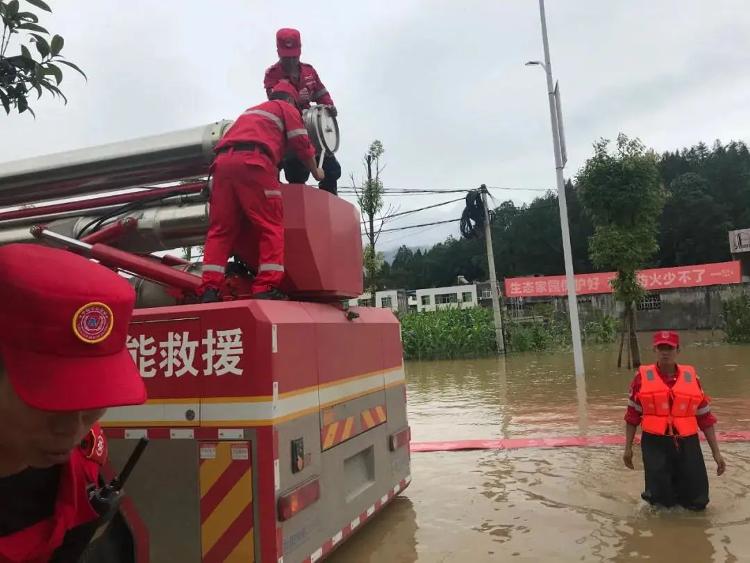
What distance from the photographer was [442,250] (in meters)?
72.9

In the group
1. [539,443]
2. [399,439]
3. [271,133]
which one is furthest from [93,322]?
[539,443]

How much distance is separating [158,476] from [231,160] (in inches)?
74.9

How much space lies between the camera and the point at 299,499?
134 inches

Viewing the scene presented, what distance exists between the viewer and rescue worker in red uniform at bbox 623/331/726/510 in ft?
15.6

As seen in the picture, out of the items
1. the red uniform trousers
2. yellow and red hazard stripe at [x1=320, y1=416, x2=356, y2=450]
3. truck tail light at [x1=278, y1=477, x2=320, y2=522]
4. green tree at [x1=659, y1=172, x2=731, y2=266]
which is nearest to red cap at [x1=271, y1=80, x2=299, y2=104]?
the red uniform trousers

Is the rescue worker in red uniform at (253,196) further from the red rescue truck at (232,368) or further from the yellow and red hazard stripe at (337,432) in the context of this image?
the yellow and red hazard stripe at (337,432)

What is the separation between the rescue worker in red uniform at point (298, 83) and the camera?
454 centimetres

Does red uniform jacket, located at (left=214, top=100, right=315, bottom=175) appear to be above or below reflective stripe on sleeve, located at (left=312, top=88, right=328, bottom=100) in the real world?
below

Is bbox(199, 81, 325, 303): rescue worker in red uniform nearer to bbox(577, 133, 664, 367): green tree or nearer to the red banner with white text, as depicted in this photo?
bbox(577, 133, 664, 367): green tree

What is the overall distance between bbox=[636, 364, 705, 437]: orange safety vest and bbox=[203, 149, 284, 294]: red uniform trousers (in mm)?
2985

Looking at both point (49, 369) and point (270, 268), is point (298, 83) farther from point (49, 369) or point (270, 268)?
point (49, 369)

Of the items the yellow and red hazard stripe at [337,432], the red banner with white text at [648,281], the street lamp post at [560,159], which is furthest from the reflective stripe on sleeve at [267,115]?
the red banner with white text at [648,281]

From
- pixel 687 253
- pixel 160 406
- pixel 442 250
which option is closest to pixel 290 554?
pixel 160 406

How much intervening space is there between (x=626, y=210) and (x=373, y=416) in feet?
39.7
